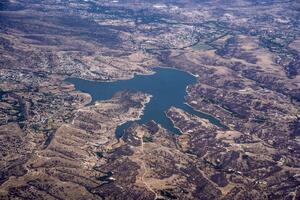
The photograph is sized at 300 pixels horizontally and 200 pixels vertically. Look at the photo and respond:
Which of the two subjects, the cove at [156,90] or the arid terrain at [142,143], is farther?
the cove at [156,90]

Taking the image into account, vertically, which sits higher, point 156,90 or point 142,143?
point 142,143

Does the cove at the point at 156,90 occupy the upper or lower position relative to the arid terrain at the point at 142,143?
lower

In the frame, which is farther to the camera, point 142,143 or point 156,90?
point 156,90

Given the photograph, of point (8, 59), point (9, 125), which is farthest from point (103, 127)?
point (8, 59)

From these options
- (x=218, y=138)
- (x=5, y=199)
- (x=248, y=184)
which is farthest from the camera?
(x=218, y=138)

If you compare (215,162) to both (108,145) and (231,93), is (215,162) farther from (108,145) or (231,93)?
(231,93)

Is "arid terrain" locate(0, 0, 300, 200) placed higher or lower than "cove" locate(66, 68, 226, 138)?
higher

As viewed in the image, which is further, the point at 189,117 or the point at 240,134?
the point at 189,117

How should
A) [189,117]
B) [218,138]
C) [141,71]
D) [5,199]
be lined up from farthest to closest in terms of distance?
1. [141,71]
2. [189,117]
3. [218,138]
4. [5,199]
